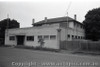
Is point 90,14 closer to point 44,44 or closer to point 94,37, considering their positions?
point 94,37

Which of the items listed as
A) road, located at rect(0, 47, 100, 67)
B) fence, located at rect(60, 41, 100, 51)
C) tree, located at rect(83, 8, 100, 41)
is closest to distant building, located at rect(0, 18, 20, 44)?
fence, located at rect(60, 41, 100, 51)

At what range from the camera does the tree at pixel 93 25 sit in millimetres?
36438

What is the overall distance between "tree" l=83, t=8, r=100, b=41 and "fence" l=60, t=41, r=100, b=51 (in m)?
16.4

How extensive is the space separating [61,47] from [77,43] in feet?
11.0

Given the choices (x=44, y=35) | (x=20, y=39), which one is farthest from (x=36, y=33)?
(x=20, y=39)

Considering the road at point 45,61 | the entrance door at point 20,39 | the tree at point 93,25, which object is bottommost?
the road at point 45,61

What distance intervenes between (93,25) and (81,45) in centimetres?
1816

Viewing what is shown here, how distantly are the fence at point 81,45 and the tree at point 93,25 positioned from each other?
1645cm

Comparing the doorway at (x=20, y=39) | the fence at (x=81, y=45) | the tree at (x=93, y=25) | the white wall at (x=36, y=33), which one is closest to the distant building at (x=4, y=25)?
the white wall at (x=36, y=33)

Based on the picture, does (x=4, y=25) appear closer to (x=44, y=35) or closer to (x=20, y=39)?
(x=20, y=39)

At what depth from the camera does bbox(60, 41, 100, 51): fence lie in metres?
20.1

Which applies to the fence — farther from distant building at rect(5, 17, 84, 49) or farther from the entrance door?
the entrance door

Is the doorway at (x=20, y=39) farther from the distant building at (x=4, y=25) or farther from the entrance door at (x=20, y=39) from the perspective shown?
the distant building at (x=4, y=25)

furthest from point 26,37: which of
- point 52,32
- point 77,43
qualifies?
point 77,43
